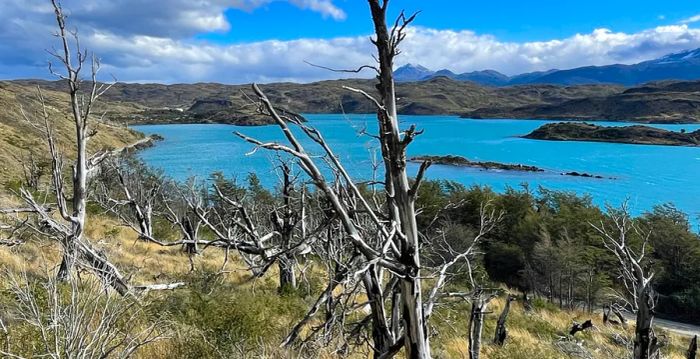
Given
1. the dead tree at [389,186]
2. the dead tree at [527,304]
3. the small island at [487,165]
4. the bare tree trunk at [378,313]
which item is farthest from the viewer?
the small island at [487,165]

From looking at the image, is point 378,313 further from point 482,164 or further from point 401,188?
point 482,164

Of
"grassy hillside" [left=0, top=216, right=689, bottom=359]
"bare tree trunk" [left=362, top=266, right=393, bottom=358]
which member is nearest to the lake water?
"grassy hillside" [left=0, top=216, right=689, bottom=359]

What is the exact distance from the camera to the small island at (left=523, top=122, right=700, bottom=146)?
92.1 m

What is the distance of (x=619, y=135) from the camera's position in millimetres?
97250

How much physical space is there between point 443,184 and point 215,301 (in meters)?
36.1

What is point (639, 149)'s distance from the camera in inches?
3378

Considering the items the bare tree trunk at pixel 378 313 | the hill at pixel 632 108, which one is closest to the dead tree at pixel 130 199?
the bare tree trunk at pixel 378 313

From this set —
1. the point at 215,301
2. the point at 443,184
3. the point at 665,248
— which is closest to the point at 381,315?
the point at 215,301

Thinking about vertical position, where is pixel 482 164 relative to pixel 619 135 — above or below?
below

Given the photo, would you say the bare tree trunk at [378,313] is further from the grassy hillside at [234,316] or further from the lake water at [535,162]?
the lake water at [535,162]

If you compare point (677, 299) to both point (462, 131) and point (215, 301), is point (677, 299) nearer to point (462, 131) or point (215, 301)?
point (215, 301)

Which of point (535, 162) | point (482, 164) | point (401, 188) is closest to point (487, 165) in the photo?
point (482, 164)

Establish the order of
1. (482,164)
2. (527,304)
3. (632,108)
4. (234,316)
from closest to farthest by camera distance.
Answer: (234,316) → (527,304) → (482,164) → (632,108)

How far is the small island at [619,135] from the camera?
3627 inches
